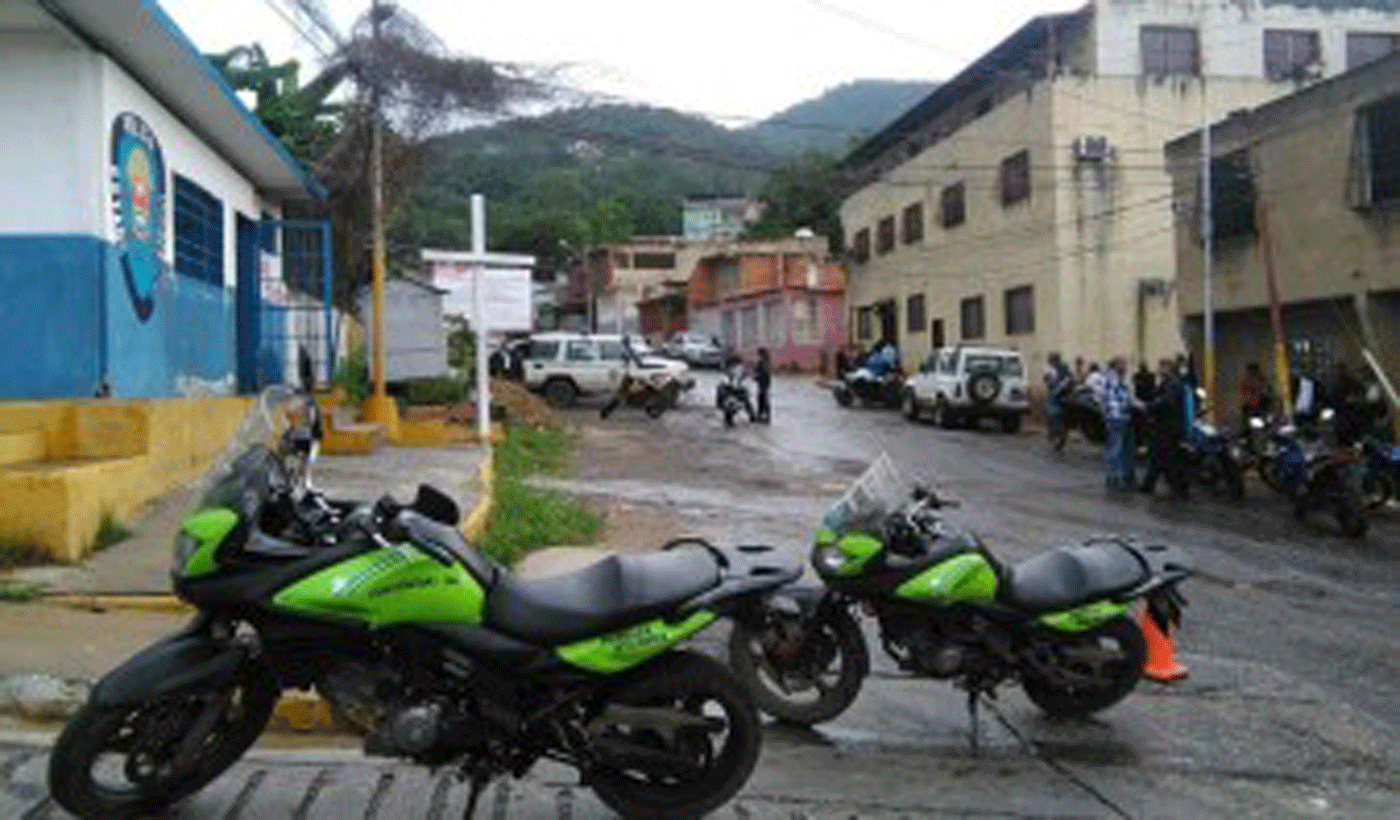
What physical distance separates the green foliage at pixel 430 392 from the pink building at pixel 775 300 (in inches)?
1062

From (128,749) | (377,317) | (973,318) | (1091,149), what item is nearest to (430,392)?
(377,317)

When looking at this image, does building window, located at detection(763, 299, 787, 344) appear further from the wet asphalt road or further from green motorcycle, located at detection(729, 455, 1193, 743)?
green motorcycle, located at detection(729, 455, 1193, 743)

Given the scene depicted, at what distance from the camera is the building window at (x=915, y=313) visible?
133ft

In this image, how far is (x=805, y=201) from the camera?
69.8 m

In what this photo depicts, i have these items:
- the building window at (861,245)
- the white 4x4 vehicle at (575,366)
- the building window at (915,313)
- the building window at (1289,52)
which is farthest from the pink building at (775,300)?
the building window at (1289,52)

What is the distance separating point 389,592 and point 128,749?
1008 millimetres

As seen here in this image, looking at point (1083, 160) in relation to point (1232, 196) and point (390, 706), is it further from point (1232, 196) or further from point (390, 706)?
point (390, 706)

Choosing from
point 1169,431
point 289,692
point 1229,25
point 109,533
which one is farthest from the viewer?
point 1229,25

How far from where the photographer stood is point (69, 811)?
4.37 meters

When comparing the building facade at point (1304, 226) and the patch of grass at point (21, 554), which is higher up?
the building facade at point (1304, 226)

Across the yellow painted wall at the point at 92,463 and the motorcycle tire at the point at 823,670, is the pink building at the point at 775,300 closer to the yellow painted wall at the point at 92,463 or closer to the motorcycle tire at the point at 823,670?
the yellow painted wall at the point at 92,463

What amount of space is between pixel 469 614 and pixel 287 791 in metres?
1.19

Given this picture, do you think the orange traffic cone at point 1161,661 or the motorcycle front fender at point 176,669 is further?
the orange traffic cone at point 1161,661

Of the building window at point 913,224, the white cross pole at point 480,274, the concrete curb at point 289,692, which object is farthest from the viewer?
A: the building window at point 913,224
